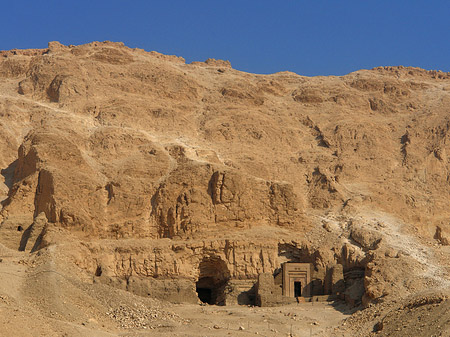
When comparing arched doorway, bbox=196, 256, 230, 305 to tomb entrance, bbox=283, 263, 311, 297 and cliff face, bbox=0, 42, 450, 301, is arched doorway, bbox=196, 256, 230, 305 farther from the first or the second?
tomb entrance, bbox=283, 263, 311, 297

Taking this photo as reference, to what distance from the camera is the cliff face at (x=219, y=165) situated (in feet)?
126

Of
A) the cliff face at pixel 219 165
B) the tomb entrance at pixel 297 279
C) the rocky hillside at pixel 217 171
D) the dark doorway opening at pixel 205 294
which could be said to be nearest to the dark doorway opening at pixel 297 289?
the tomb entrance at pixel 297 279

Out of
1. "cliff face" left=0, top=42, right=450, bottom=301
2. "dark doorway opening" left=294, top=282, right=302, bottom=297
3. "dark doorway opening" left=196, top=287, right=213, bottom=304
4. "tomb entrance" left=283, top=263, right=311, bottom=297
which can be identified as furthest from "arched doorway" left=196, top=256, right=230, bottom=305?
"dark doorway opening" left=294, top=282, right=302, bottom=297

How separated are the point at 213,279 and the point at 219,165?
6604 mm

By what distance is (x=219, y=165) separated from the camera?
42281 mm

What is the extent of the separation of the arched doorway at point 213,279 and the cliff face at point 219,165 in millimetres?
564

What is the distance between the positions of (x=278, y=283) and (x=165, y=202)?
307 inches

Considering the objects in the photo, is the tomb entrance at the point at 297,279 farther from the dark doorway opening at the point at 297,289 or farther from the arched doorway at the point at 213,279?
the arched doorway at the point at 213,279

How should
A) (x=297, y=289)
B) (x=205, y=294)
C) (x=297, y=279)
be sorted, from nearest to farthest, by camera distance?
1. (x=297, y=279)
2. (x=297, y=289)
3. (x=205, y=294)

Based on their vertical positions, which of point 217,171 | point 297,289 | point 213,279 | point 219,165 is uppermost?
point 219,165

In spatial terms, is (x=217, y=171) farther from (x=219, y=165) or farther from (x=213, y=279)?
(x=213, y=279)

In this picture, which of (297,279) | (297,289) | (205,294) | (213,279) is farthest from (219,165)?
(297,289)

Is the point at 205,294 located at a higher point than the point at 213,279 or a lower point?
lower

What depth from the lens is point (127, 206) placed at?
40.2 m
